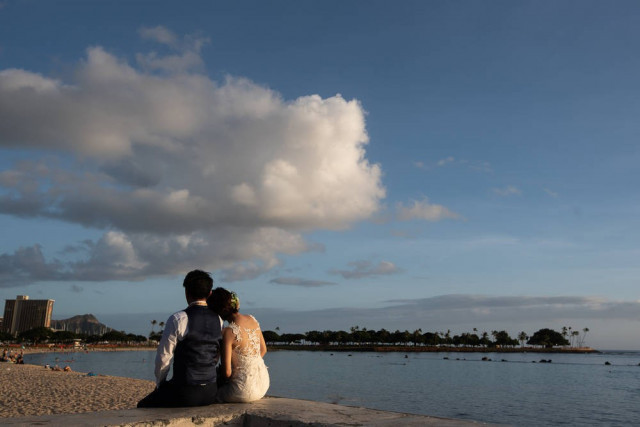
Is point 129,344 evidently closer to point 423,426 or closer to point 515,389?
point 515,389

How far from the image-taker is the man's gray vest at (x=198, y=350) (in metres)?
4.53

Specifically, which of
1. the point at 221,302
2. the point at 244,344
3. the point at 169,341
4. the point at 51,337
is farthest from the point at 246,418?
the point at 51,337

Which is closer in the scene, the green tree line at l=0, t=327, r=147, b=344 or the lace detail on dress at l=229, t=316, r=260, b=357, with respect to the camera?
the lace detail on dress at l=229, t=316, r=260, b=357

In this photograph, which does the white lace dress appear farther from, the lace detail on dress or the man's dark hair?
the man's dark hair

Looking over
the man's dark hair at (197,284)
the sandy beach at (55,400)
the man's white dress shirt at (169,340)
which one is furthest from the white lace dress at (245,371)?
the sandy beach at (55,400)

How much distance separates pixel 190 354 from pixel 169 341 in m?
0.27

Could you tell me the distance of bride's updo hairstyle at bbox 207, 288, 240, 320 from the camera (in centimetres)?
505

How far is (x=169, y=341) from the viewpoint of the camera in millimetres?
4422

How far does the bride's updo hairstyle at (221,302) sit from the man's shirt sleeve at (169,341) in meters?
0.51

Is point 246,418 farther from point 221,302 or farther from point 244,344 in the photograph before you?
point 221,302

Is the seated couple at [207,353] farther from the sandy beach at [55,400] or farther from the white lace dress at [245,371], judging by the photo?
the sandy beach at [55,400]

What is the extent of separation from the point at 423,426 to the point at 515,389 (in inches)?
2512

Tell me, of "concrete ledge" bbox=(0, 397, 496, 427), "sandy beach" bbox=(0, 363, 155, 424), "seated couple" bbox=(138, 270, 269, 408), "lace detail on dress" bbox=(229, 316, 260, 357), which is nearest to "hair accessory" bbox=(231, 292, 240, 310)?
"seated couple" bbox=(138, 270, 269, 408)

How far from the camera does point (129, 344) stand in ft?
634
